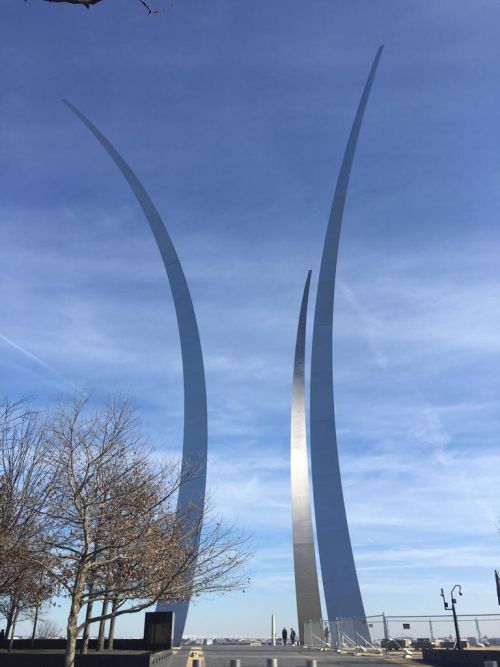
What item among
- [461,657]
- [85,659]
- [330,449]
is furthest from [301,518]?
[85,659]

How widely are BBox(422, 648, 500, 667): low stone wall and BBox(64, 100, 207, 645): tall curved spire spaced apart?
1507 centimetres

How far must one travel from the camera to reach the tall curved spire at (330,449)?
3266cm

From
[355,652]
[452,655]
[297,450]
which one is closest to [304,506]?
[297,450]

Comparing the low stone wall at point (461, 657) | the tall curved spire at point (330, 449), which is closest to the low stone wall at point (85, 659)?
the low stone wall at point (461, 657)

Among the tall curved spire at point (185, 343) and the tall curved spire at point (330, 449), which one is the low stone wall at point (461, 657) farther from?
the tall curved spire at point (185, 343)

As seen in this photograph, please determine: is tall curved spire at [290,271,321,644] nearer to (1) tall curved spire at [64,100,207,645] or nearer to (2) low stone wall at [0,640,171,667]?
(1) tall curved spire at [64,100,207,645]

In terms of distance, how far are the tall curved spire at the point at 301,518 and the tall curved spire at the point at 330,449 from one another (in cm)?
177

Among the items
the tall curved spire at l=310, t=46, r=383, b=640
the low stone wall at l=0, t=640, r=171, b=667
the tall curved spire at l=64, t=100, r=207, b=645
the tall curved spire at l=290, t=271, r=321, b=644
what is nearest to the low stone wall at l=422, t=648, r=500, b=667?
the tall curved spire at l=310, t=46, r=383, b=640

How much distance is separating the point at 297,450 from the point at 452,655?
1868 cm

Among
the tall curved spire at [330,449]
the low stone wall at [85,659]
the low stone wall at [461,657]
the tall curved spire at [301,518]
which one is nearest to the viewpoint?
the low stone wall at [85,659]

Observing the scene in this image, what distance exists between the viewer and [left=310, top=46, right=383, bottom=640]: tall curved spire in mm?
32656

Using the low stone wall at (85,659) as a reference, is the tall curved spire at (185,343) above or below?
above

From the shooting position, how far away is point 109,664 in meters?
17.9

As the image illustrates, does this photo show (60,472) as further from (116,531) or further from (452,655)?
(452,655)
